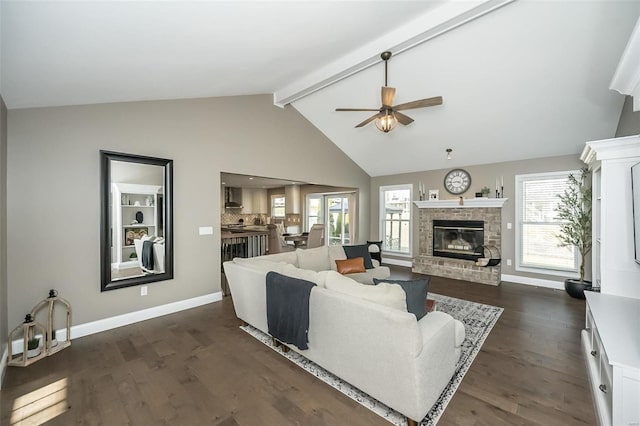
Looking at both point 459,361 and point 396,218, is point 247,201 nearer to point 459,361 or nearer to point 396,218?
point 396,218

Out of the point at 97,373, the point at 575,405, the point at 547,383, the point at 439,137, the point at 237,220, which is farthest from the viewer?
the point at 237,220

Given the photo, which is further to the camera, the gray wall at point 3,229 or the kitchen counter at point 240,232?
the kitchen counter at point 240,232

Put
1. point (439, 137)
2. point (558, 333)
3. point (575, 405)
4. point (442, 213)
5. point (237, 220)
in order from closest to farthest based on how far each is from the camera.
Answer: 1. point (575, 405)
2. point (558, 333)
3. point (439, 137)
4. point (442, 213)
5. point (237, 220)

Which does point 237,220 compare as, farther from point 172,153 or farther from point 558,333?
point 558,333

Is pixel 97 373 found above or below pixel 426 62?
below

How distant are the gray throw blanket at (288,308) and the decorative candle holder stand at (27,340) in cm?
227

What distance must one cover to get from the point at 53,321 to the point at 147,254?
112 cm

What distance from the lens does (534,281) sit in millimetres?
5422

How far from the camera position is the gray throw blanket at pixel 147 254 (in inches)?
145

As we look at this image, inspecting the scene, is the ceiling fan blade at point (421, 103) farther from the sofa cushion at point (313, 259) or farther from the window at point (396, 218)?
the window at point (396, 218)

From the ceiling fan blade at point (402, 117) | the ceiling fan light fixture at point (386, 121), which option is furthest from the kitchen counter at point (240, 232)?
the ceiling fan blade at point (402, 117)

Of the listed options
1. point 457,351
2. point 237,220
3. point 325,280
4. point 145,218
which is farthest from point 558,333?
point 237,220

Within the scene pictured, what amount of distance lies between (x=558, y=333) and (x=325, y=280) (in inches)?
120

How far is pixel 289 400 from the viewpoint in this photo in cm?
208
